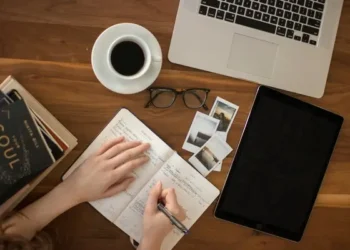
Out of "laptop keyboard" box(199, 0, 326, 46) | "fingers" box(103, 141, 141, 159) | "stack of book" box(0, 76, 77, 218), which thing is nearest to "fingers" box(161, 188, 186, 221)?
"fingers" box(103, 141, 141, 159)

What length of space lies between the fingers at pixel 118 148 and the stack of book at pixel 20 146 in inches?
3.5

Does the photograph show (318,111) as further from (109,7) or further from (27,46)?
(27,46)

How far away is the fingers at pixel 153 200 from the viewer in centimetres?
94

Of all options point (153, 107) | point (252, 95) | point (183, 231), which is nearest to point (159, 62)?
point (153, 107)

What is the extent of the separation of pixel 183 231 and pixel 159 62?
0.33 m

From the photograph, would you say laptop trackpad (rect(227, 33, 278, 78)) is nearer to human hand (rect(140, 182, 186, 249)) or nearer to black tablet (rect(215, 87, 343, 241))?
black tablet (rect(215, 87, 343, 241))

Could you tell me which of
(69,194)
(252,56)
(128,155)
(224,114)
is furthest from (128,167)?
(252,56)

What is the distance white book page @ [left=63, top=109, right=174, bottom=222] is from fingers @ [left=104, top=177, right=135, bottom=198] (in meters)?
0.01

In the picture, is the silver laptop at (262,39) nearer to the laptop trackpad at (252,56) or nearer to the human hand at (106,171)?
the laptop trackpad at (252,56)

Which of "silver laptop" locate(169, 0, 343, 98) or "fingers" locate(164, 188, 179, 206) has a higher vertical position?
"silver laptop" locate(169, 0, 343, 98)

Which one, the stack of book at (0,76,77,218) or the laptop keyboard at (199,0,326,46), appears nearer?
the stack of book at (0,76,77,218)

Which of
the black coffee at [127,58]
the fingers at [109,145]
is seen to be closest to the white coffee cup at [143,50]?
the black coffee at [127,58]

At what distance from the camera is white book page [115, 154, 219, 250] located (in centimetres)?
97

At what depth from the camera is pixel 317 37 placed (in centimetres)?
101
